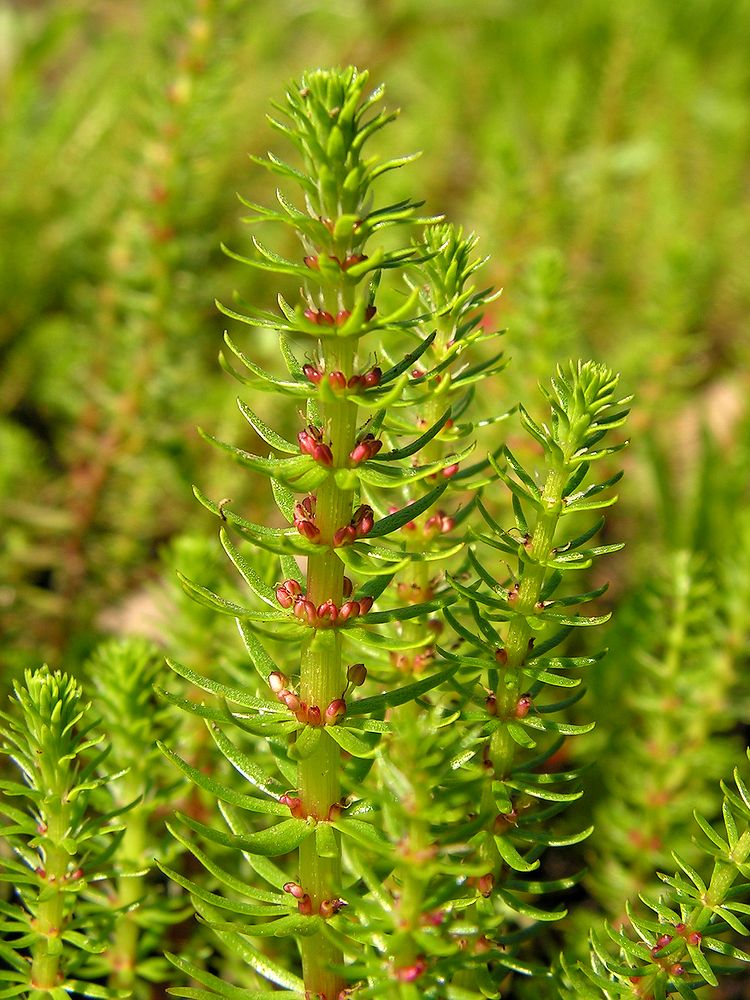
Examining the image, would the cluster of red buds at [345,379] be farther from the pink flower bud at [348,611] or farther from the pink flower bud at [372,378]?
the pink flower bud at [348,611]

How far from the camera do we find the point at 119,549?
2361 mm

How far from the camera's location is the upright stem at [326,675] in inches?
35.5

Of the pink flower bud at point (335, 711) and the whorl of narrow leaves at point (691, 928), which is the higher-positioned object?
the pink flower bud at point (335, 711)

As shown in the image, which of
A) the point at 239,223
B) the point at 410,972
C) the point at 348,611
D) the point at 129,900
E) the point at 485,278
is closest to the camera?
the point at 410,972

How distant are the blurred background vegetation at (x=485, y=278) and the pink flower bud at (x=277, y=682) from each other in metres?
0.55

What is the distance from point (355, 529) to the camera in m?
0.91

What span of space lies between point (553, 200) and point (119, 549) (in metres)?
1.71

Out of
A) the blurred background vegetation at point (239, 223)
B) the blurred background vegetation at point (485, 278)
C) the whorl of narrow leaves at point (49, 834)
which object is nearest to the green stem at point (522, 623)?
the whorl of narrow leaves at point (49, 834)

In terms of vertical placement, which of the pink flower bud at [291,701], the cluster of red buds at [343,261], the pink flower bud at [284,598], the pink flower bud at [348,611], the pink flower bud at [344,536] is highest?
the cluster of red buds at [343,261]

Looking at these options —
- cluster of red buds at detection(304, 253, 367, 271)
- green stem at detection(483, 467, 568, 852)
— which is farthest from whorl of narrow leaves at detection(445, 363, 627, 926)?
cluster of red buds at detection(304, 253, 367, 271)

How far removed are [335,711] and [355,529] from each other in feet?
0.56

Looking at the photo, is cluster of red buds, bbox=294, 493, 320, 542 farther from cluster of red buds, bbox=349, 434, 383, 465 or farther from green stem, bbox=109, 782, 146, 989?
green stem, bbox=109, 782, 146, 989

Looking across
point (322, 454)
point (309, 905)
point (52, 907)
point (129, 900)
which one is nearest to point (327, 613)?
point (322, 454)

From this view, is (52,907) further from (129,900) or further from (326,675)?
(326,675)
